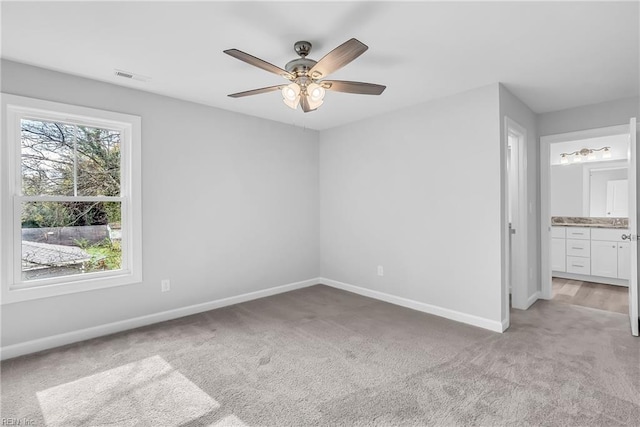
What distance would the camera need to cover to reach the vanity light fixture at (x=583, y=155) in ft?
17.7

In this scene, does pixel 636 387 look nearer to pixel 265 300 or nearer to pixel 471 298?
pixel 471 298

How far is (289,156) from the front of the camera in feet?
15.4

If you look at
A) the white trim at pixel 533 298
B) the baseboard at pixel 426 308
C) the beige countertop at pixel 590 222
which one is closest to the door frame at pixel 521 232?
the white trim at pixel 533 298

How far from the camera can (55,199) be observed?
9.34 feet

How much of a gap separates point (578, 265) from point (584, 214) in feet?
3.70

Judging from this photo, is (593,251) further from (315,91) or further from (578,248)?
(315,91)

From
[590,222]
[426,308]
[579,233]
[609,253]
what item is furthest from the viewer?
[590,222]

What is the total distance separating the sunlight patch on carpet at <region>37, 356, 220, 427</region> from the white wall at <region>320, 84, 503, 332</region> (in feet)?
8.72

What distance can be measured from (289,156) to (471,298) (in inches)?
118

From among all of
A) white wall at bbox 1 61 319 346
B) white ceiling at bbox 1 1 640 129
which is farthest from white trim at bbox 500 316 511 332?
white wall at bbox 1 61 319 346

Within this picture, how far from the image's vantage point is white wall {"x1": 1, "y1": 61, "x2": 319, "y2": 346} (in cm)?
285

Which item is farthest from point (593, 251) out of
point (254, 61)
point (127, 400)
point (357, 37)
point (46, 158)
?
point (46, 158)

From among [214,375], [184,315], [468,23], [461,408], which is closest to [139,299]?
[184,315]

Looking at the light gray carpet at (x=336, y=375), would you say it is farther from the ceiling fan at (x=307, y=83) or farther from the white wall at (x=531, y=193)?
the ceiling fan at (x=307, y=83)
